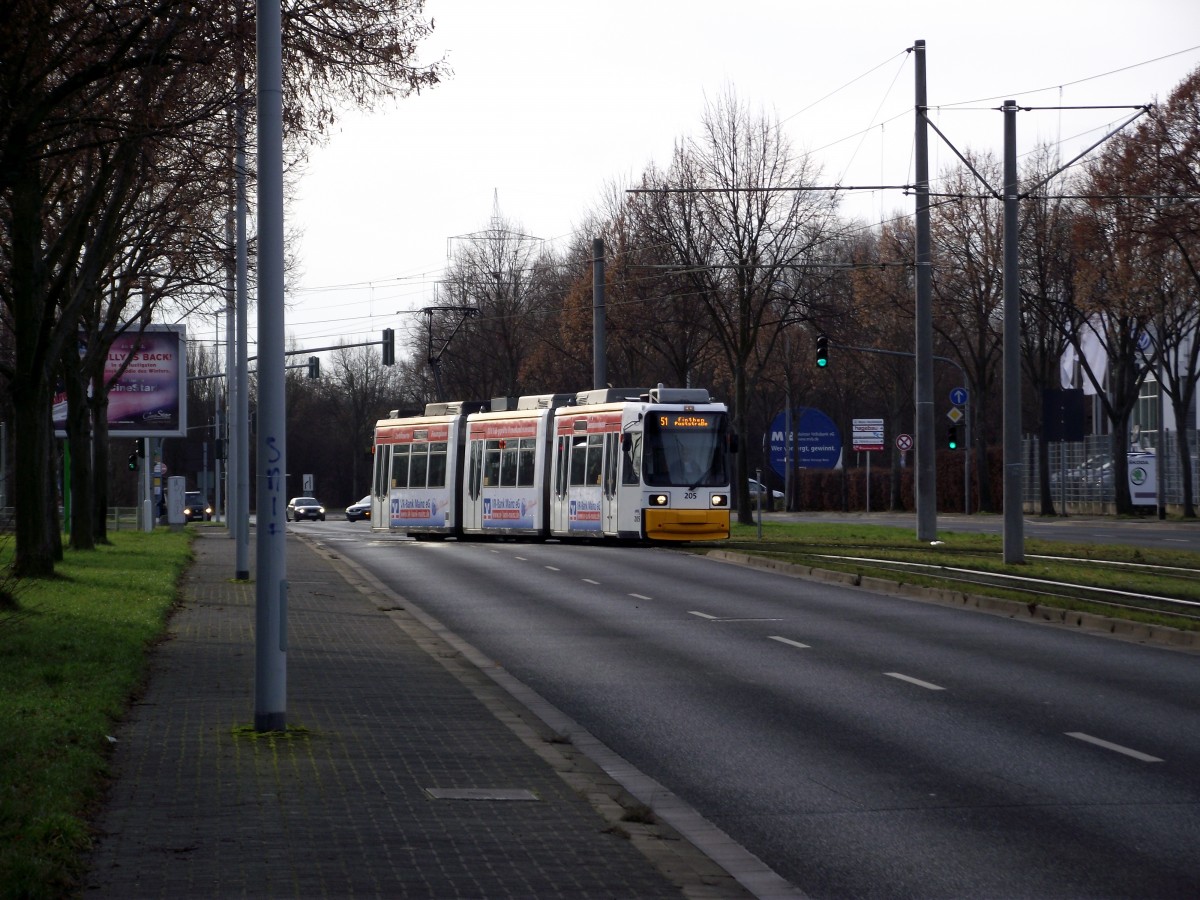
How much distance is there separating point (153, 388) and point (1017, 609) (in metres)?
31.2

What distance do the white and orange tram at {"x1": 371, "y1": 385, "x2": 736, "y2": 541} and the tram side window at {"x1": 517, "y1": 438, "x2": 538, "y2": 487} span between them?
0.02 meters

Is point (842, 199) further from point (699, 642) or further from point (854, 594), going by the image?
point (699, 642)

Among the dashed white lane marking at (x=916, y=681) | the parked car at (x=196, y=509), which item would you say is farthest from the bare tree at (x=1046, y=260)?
the parked car at (x=196, y=509)

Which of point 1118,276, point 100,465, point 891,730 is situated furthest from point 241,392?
point 1118,276

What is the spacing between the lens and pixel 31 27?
14.6m

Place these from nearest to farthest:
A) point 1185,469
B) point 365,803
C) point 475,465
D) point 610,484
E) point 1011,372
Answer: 1. point 365,803
2. point 1011,372
3. point 610,484
4. point 475,465
5. point 1185,469

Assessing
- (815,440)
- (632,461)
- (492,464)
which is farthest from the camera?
(815,440)

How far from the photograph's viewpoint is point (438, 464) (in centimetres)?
4184

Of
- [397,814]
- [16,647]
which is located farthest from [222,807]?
[16,647]

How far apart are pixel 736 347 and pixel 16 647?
115 ft

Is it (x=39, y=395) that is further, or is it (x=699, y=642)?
(x=39, y=395)

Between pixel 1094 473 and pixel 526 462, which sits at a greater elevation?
pixel 526 462

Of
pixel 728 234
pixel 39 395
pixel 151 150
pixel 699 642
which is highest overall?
pixel 728 234

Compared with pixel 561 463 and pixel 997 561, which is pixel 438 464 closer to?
pixel 561 463
